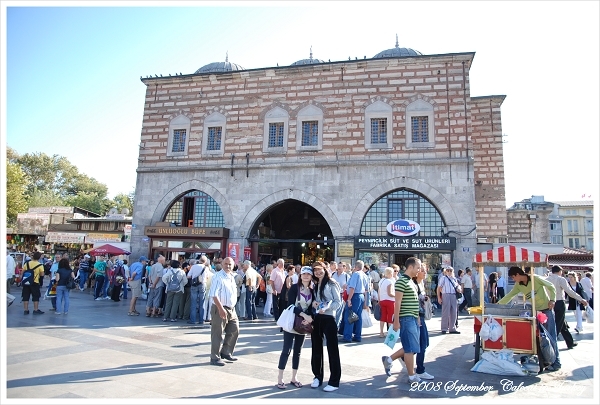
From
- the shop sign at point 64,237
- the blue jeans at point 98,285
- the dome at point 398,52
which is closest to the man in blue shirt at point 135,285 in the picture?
the blue jeans at point 98,285

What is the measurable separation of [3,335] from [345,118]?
1531 centimetres

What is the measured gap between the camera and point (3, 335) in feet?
16.0

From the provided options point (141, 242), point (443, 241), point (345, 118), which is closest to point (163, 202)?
point (141, 242)

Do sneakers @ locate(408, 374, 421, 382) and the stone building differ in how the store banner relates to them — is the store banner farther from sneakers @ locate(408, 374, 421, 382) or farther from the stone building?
sneakers @ locate(408, 374, 421, 382)

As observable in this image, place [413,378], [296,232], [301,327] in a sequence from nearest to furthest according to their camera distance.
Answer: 1. [301,327]
2. [413,378]
3. [296,232]

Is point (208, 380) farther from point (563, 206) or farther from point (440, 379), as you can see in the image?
point (563, 206)

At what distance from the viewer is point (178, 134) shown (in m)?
20.3

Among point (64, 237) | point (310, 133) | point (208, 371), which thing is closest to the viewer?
point (208, 371)

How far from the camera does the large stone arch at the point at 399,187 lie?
16.6 m

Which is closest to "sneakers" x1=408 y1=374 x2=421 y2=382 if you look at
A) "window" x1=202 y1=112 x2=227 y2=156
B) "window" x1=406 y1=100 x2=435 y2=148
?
"window" x1=406 y1=100 x2=435 y2=148

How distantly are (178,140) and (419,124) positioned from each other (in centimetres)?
1132

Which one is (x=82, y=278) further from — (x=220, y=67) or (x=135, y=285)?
(x=220, y=67)

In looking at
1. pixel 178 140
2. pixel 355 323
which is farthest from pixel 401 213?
pixel 178 140

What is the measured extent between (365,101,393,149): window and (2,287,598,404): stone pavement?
9944mm
